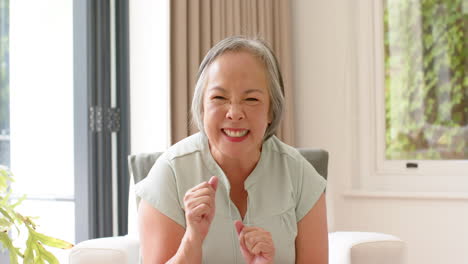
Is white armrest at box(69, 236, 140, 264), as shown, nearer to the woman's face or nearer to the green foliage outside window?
the woman's face

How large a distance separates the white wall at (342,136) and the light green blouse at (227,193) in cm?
149

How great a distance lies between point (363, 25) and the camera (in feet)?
10.5

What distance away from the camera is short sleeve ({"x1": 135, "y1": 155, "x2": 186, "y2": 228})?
4.69 feet

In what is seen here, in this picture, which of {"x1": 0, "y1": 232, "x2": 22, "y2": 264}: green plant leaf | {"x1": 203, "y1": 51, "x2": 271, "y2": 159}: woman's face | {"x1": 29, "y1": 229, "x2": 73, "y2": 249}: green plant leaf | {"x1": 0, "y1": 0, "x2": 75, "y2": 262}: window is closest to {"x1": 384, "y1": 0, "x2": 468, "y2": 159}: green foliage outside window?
{"x1": 0, "y1": 0, "x2": 75, "y2": 262}: window

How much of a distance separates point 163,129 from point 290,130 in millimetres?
807

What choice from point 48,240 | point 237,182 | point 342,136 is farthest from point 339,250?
point 342,136

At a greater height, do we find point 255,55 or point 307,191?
point 255,55

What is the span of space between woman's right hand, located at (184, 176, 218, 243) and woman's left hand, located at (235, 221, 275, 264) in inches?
3.3

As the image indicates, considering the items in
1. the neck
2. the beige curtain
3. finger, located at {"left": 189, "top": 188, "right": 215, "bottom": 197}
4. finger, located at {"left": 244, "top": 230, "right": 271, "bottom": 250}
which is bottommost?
finger, located at {"left": 244, "top": 230, "right": 271, "bottom": 250}

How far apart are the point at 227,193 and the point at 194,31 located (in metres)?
1.35

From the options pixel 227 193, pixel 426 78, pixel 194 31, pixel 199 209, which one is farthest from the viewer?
pixel 426 78

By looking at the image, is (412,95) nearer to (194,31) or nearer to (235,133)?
(194,31)

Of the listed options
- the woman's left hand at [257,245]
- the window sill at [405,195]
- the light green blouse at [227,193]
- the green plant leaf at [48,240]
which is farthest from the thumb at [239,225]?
the window sill at [405,195]

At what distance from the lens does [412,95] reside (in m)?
3.16
